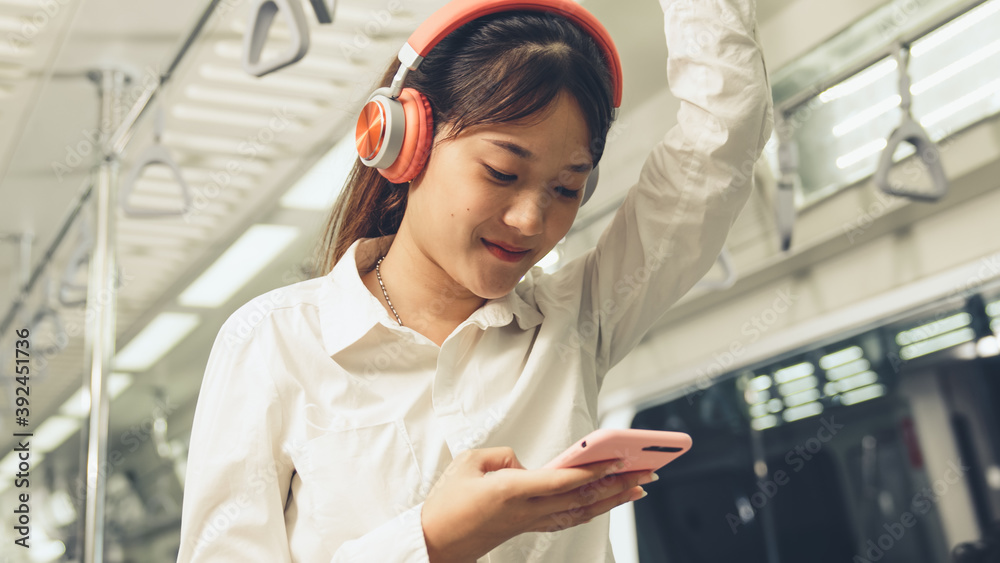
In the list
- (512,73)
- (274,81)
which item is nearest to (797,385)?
(274,81)

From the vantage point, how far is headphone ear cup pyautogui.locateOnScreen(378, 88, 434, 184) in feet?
3.42

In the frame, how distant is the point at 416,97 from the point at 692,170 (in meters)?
0.34

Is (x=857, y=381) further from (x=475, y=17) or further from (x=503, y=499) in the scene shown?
(x=503, y=499)

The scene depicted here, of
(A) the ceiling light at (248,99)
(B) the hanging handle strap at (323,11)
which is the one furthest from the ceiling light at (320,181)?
(B) the hanging handle strap at (323,11)

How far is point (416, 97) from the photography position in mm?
1066

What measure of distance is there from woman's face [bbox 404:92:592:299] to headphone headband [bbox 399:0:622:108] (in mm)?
110

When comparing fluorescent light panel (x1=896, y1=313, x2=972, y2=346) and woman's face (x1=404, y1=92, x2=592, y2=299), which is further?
fluorescent light panel (x1=896, y1=313, x2=972, y2=346)

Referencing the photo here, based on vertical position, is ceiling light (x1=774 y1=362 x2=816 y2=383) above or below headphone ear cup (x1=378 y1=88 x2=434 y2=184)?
above

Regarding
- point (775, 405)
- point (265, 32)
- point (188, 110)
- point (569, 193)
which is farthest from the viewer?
point (775, 405)

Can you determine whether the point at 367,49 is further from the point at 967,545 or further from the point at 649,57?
the point at 967,545

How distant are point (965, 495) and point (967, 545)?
0.55 feet

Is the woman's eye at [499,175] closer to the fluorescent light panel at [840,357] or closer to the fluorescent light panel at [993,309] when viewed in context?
the fluorescent light panel at [993,309]

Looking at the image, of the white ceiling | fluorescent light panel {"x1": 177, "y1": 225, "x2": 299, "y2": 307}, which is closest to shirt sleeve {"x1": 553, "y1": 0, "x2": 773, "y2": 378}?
the white ceiling

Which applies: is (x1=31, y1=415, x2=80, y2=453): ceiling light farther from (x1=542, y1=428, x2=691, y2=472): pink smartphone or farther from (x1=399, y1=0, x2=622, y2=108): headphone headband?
(x1=542, y1=428, x2=691, y2=472): pink smartphone
